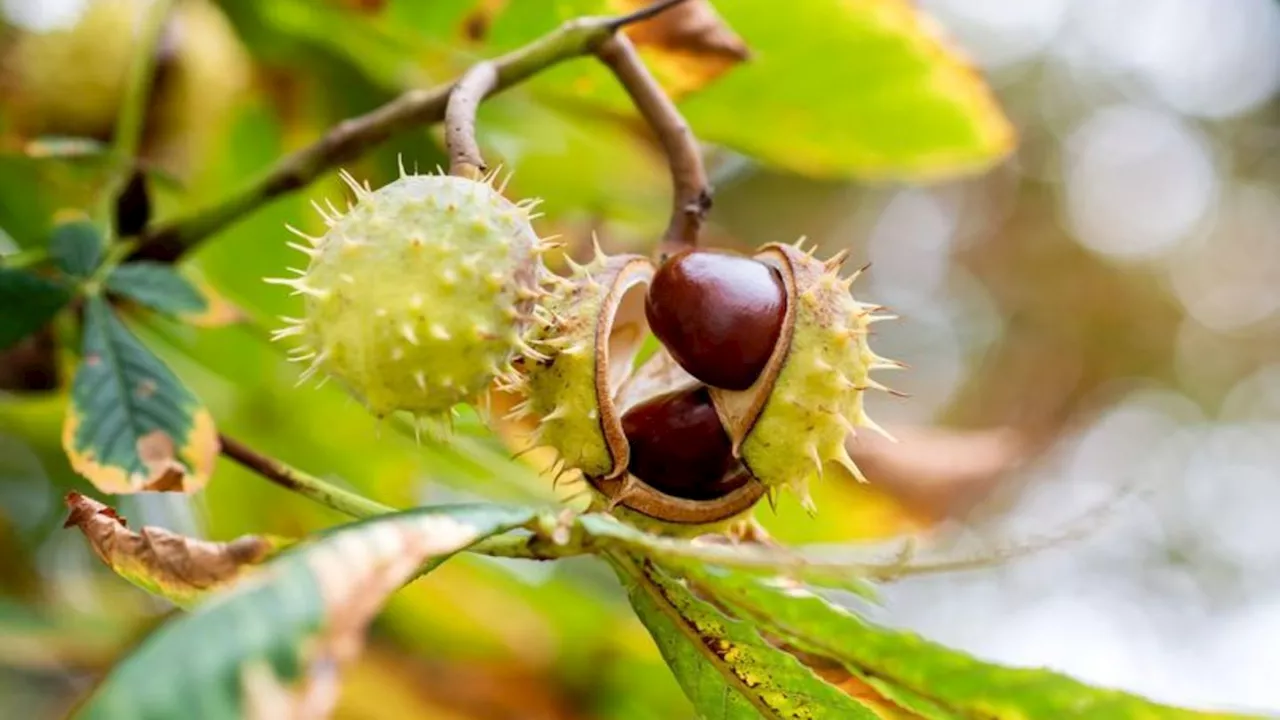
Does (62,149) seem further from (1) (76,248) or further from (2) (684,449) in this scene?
(2) (684,449)

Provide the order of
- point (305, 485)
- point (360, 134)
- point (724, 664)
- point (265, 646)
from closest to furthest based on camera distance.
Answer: point (265, 646), point (724, 664), point (305, 485), point (360, 134)

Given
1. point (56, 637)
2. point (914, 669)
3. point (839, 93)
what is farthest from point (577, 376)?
point (56, 637)

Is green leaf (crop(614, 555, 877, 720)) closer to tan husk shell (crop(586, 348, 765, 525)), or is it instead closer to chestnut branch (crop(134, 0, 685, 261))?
tan husk shell (crop(586, 348, 765, 525))

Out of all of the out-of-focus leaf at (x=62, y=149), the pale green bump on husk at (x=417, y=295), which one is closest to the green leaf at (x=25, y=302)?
the out-of-focus leaf at (x=62, y=149)

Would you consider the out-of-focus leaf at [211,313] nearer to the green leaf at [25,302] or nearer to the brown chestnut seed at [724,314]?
the green leaf at [25,302]

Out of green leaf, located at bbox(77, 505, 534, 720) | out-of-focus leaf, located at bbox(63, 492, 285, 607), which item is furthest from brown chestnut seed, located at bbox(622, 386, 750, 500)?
green leaf, located at bbox(77, 505, 534, 720)

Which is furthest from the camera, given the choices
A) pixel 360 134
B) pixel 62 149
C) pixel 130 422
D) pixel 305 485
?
pixel 62 149
